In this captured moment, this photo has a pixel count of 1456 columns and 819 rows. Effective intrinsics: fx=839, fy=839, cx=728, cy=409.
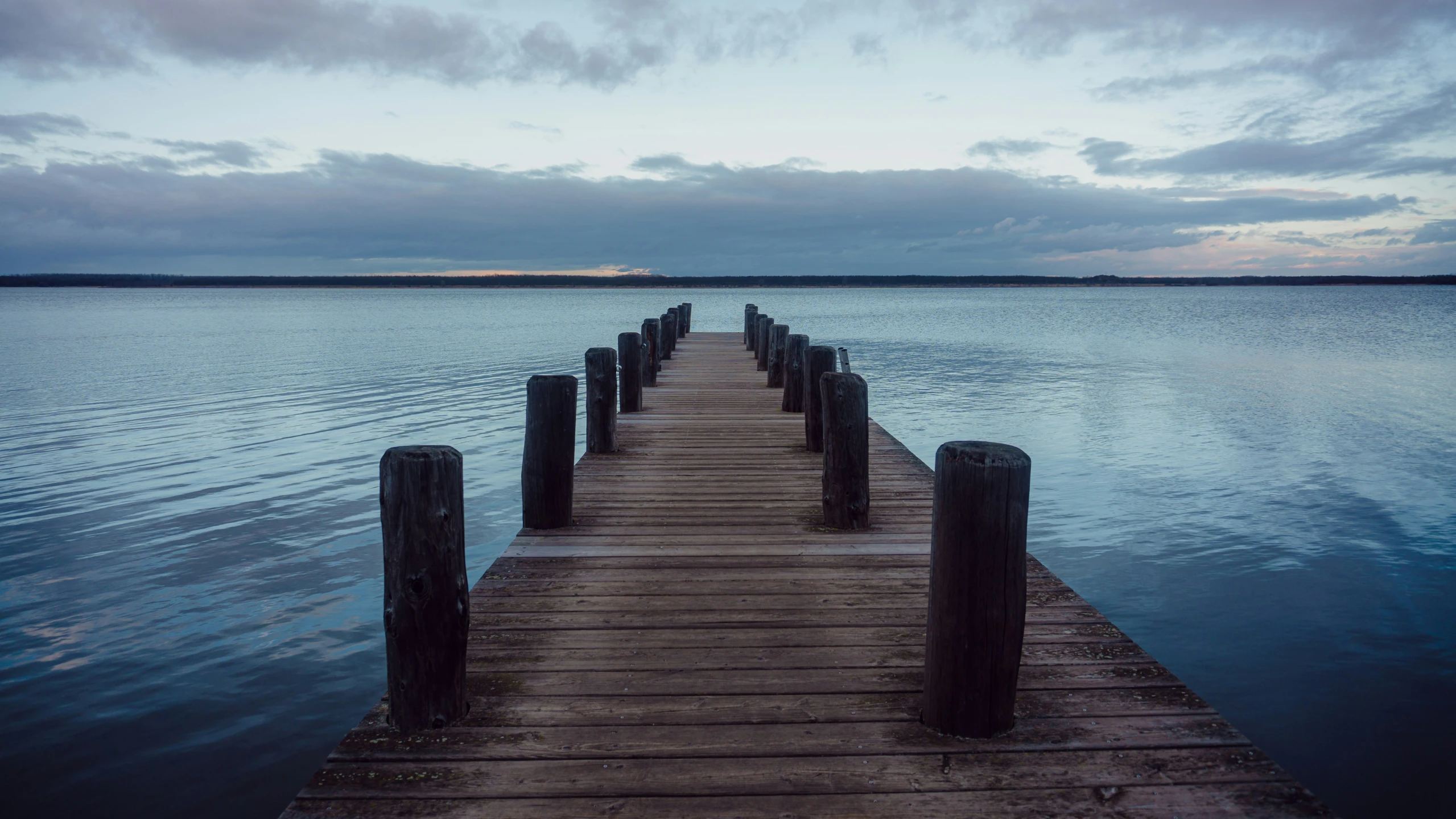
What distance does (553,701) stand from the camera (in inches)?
143

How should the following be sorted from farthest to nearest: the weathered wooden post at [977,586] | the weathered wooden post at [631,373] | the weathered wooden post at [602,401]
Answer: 1. the weathered wooden post at [631,373]
2. the weathered wooden post at [602,401]
3. the weathered wooden post at [977,586]

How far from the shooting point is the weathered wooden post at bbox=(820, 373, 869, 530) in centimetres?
612

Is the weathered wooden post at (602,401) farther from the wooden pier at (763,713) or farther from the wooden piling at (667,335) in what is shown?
the wooden piling at (667,335)

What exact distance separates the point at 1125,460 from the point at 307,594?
1211cm

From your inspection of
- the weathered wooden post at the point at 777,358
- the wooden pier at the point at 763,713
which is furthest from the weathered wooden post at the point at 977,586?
the weathered wooden post at the point at 777,358

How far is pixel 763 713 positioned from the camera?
11.6 ft

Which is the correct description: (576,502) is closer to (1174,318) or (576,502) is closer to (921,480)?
(921,480)

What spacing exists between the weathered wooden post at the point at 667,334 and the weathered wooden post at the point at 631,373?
25.6ft

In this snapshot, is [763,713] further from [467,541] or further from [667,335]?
[667,335]

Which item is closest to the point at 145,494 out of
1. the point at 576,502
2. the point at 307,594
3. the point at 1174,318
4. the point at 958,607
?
the point at 307,594

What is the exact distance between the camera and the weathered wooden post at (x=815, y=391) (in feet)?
29.6

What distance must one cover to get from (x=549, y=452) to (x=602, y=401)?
2.96 m

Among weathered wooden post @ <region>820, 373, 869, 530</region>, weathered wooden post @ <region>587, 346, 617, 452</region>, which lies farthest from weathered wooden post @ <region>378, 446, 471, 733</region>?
weathered wooden post @ <region>587, 346, 617, 452</region>

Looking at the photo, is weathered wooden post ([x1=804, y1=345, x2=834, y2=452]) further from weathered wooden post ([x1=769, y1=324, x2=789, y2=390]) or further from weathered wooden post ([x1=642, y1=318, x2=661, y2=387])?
weathered wooden post ([x1=642, y1=318, x2=661, y2=387])
